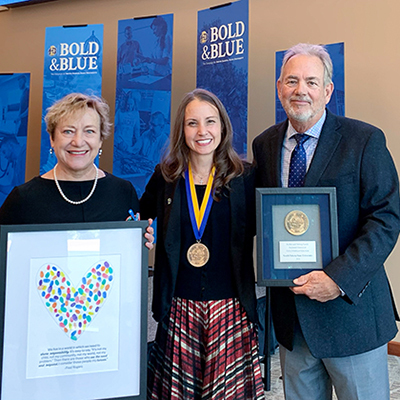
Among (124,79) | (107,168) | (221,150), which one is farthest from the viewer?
(107,168)

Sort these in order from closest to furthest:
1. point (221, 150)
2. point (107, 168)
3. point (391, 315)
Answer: point (391, 315) → point (221, 150) → point (107, 168)

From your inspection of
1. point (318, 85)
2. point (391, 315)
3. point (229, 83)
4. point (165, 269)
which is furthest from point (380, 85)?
point (165, 269)

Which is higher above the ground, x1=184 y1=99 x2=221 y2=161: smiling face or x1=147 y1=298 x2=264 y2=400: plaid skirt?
x1=184 y1=99 x2=221 y2=161: smiling face

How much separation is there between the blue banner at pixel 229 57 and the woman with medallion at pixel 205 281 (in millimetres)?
1726

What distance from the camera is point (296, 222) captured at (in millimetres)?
1602


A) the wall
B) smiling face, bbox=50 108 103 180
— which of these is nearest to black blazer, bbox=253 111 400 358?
smiling face, bbox=50 108 103 180

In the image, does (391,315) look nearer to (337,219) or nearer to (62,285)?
(337,219)

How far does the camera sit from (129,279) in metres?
1.53

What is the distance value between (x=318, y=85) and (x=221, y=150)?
54 cm

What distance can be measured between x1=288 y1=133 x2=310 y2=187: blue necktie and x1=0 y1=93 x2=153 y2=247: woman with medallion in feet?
2.56

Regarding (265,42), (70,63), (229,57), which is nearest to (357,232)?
(229,57)

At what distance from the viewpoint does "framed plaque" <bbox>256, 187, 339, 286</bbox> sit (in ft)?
5.17

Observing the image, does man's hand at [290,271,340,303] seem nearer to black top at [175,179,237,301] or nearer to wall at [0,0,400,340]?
black top at [175,179,237,301]

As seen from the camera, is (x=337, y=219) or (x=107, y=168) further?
(x=107, y=168)
